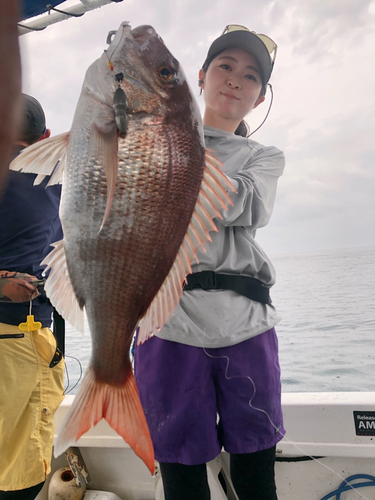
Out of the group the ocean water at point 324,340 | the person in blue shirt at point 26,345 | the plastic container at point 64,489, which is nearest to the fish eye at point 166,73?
the person in blue shirt at point 26,345

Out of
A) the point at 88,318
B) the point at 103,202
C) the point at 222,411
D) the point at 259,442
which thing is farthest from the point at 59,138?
the point at 259,442

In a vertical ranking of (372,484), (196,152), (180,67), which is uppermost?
(180,67)

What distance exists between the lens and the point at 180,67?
44.4 inches

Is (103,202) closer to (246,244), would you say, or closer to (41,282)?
(246,244)

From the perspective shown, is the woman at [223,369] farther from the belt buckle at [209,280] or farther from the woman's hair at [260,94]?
the woman's hair at [260,94]

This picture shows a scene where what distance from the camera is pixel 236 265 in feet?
5.20

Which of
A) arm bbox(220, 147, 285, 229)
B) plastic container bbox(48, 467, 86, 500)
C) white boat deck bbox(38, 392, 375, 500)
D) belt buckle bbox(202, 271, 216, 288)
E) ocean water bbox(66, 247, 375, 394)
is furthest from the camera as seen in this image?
ocean water bbox(66, 247, 375, 394)

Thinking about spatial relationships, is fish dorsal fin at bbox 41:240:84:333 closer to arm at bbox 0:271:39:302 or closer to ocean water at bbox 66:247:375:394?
arm at bbox 0:271:39:302

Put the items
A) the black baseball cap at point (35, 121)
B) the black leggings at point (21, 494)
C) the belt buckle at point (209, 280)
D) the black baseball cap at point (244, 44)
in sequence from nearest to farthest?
the belt buckle at point (209, 280) → the black baseball cap at point (244, 44) → the black leggings at point (21, 494) → the black baseball cap at point (35, 121)

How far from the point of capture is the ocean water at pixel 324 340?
4.06m

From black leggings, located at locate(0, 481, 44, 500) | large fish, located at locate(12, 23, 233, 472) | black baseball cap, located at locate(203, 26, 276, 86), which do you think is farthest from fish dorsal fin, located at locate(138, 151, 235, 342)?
black leggings, located at locate(0, 481, 44, 500)

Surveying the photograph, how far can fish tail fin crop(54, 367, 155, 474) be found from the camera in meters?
0.97

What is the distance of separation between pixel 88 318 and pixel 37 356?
119 centimetres

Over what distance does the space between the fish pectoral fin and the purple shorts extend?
758 millimetres
